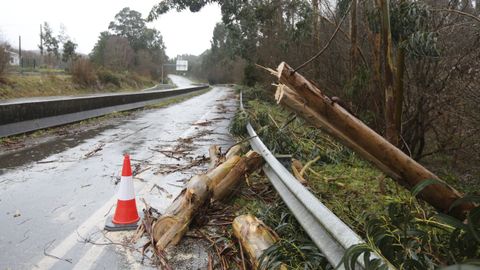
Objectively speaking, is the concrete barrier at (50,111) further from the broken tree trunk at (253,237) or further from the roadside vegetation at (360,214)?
the broken tree trunk at (253,237)

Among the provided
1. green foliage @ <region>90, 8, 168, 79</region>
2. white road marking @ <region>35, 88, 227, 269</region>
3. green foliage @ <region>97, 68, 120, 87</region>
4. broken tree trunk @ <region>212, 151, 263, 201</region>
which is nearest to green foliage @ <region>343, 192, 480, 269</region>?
white road marking @ <region>35, 88, 227, 269</region>

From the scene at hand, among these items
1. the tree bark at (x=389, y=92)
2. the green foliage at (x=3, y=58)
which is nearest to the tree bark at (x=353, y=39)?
the tree bark at (x=389, y=92)

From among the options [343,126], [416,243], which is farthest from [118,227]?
[416,243]

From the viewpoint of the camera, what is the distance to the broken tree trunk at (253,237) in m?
3.46

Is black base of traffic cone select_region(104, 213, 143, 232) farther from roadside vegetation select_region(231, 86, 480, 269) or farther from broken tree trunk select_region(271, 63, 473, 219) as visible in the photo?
broken tree trunk select_region(271, 63, 473, 219)

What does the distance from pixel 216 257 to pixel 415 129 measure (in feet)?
24.4

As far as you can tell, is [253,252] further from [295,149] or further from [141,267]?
[295,149]

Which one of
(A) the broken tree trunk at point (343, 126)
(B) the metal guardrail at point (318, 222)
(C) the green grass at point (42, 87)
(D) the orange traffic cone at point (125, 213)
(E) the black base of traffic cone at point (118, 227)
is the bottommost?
(C) the green grass at point (42, 87)

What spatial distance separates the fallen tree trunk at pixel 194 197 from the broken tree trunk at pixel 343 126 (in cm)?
148

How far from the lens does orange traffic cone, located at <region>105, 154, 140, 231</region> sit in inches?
176

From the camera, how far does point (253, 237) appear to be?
3.64 m

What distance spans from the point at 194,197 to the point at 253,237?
1.09 m

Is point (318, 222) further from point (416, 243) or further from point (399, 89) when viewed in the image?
point (399, 89)

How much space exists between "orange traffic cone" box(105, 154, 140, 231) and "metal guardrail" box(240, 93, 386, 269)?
64.2 inches
